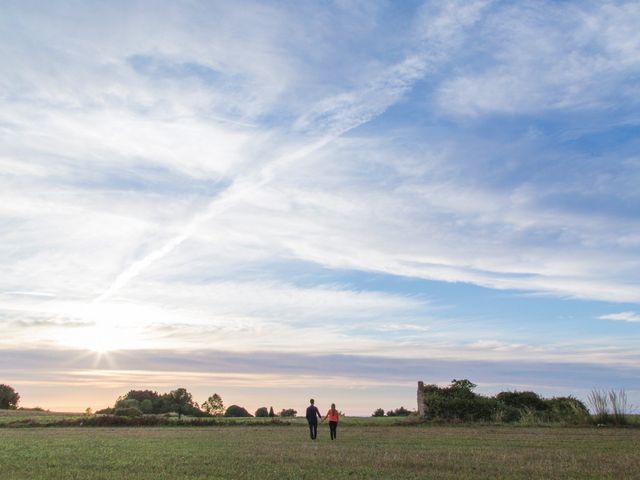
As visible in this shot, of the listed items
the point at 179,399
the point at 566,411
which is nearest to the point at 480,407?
the point at 566,411

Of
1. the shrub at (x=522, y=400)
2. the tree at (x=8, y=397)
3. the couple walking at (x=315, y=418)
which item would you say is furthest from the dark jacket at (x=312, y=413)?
the tree at (x=8, y=397)

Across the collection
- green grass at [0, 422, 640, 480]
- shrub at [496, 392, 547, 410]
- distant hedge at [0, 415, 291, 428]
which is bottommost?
green grass at [0, 422, 640, 480]

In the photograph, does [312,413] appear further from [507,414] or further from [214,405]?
[214,405]

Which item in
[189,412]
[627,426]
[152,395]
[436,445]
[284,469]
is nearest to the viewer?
[284,469]

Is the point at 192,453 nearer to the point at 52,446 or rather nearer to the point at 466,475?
the point at 52,446

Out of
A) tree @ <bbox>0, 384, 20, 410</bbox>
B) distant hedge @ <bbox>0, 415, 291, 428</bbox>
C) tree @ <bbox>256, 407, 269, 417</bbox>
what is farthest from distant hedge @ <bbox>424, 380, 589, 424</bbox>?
tree @ <bbox>0, 384, 20, 410</bbox>

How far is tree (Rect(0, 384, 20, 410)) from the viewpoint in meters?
115

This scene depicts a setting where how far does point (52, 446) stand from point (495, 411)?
124 feet

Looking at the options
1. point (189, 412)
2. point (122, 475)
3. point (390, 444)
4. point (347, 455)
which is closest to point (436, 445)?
point (390, 444)

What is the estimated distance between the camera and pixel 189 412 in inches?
3172

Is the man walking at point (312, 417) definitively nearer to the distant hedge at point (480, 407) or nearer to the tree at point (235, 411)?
the distant hedge at point (480, 407)

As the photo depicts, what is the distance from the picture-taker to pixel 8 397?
388 feet

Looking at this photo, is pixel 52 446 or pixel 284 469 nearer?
pixel 284 469

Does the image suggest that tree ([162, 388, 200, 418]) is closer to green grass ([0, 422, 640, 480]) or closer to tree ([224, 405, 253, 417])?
tree ([224, 405, 253, 417])
